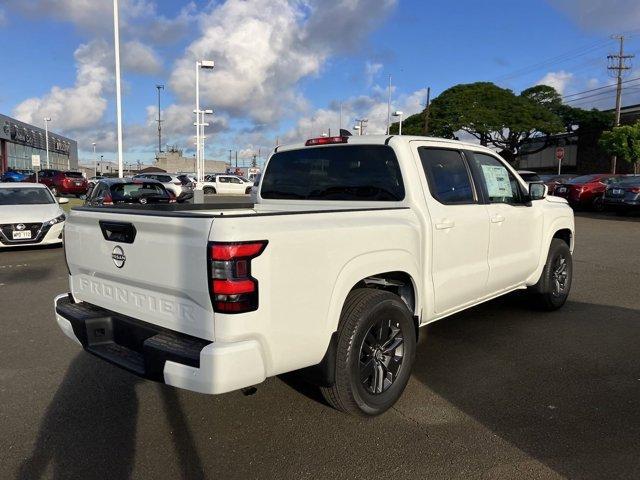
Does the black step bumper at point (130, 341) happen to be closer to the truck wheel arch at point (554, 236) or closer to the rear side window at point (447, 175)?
the rear side window at point (447, 175)

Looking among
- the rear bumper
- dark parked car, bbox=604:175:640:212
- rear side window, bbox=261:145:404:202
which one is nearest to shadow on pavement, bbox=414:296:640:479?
rear side window, bbox=261:145:404:202

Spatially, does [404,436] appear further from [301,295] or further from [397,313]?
[301,295]

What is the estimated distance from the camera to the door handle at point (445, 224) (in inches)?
156

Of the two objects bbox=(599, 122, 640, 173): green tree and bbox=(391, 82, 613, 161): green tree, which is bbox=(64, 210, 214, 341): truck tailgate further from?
bbox=(391, 82, 613, 161): green tree

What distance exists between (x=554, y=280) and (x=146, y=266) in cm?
470

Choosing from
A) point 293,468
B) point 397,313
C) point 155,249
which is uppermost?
point 155,249

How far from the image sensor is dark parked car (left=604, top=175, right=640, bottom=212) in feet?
59.3

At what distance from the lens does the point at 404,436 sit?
3254mm

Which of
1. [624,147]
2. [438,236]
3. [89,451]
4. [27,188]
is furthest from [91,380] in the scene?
[624,147]

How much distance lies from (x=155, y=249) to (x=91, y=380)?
178cm

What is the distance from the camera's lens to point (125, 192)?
13078 mm

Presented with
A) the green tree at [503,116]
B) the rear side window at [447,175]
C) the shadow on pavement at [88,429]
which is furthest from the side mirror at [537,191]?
the green tree at [503,116]

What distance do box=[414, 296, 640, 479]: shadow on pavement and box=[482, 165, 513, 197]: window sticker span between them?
1413mm

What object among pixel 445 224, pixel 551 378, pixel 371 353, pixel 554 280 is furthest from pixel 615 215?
pixel 371 353
